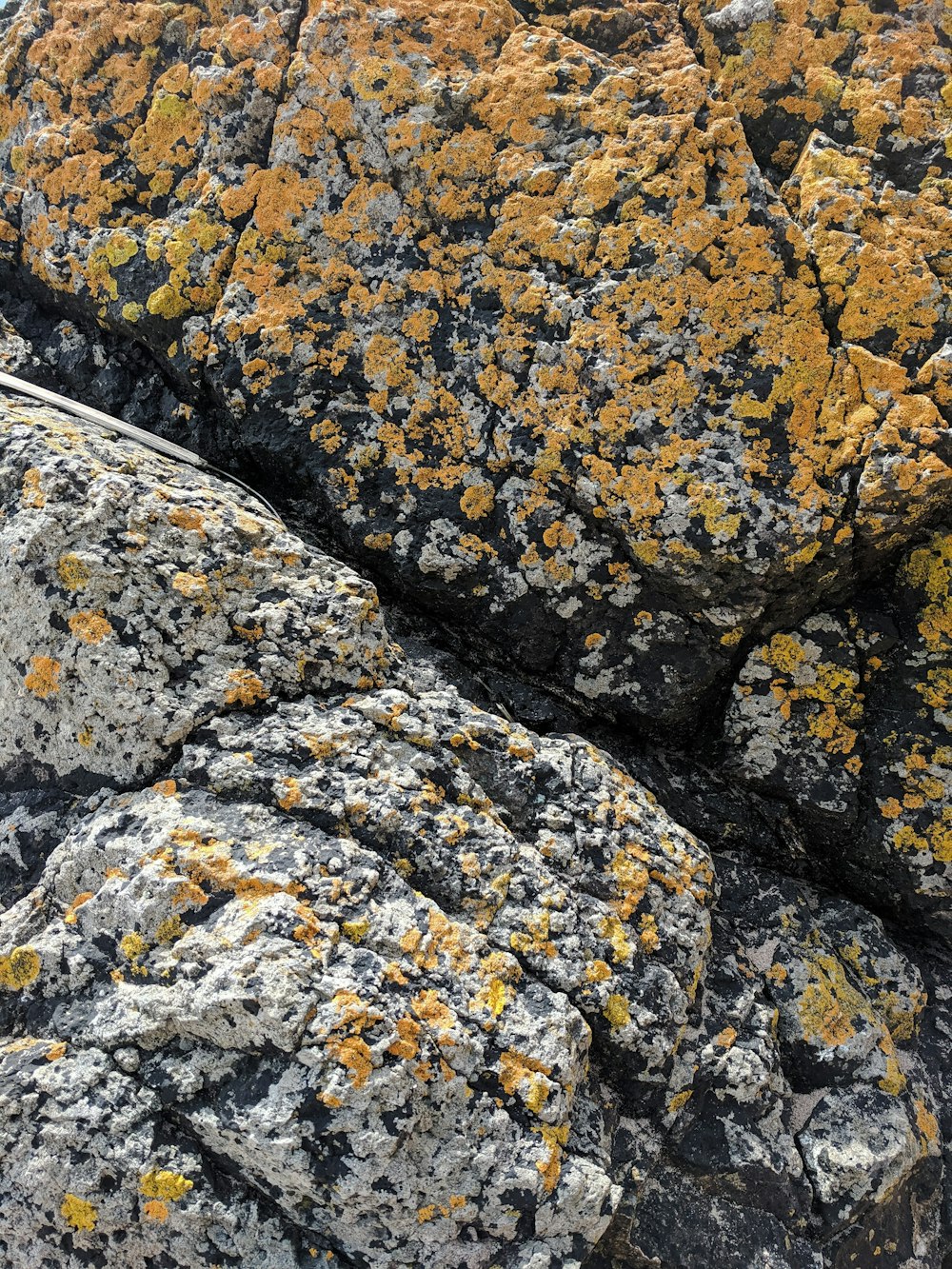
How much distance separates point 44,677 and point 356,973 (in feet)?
5.39

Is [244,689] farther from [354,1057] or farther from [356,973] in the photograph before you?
[354,1057]

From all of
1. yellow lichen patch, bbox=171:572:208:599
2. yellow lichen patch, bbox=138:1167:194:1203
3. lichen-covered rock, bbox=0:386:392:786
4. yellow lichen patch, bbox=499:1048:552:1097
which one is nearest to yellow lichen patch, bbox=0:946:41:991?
lichen-covered rock, bbox=0:386:392:786

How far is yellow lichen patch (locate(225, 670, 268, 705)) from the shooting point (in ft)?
10.2

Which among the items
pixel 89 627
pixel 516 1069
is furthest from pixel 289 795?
pixel 516 1069

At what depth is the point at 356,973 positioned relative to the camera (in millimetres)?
2592

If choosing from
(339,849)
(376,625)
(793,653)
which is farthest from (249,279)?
(793,653)

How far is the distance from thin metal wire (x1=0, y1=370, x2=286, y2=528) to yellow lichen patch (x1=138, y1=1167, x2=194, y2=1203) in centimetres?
268

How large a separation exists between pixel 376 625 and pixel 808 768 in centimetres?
210

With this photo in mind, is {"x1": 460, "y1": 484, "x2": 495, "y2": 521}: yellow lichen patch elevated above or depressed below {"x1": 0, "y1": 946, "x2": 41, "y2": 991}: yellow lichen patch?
above

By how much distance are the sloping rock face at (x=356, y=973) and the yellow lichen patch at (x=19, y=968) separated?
0.4 inches

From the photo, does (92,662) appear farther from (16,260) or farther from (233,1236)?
(16,260)

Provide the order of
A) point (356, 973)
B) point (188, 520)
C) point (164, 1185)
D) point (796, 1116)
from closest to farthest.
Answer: point (164, 1185)
point (356, 973)
point (796, 1116)
point (188, 520)

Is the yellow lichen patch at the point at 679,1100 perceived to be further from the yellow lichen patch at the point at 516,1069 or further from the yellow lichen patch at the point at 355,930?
the yellow lichen patch at the point at 355,930

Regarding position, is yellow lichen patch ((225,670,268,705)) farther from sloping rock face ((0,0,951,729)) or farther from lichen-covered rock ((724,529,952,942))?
lichen-covered rock ((724,529,952,942))
